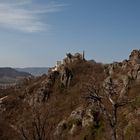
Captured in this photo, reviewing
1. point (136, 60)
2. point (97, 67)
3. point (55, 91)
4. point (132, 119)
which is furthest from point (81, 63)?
point (132, 119)

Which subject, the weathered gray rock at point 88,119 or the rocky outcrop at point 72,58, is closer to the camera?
the weathered gray rock at point 88,119

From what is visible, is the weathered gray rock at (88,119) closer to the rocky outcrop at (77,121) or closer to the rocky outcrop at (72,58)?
the rocky outcrop at (77,121)

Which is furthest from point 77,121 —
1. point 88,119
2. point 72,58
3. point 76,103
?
point 72,58

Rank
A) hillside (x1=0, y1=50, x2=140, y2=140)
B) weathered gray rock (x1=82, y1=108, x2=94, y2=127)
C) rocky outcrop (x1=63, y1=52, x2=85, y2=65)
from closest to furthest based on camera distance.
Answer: hillside (x1=0, y1=50, x2=140, y2=140), weathered gray rock (x1=82, y1=108, x2=94, y2=127), rocky outcrop (x1=63, y1=52, x2=85, y2=65)

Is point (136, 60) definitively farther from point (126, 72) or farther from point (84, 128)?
point (84, 128)

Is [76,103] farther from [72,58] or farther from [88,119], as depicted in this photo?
[72,58]

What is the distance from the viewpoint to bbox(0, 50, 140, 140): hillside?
83.2m

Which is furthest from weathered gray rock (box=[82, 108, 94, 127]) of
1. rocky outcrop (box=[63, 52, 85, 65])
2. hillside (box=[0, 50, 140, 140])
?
rocky outcrop (box=[63, 52, 85, 65])

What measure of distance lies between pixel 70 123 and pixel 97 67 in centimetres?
4806

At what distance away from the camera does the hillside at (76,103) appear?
273 ft

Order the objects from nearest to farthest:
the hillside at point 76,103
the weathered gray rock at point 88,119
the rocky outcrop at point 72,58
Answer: the hillside at point 76,103 → the weathered gray rock at point 88,119 → the rocky outcrop at point 72,58

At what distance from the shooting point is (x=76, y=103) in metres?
118

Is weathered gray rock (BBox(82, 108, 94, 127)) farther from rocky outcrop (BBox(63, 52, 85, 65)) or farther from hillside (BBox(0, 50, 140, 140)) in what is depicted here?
rocky outcrop (BBox(63, 52, 85, 65))

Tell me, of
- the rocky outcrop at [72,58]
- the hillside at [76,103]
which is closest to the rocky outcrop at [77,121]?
the hillside at [76,103]
